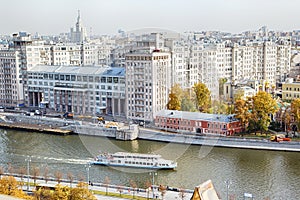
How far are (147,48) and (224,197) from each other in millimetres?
9179

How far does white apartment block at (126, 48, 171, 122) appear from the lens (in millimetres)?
16078

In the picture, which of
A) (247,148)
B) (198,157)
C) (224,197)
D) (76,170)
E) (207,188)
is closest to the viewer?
(207,188)

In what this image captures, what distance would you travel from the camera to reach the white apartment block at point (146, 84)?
16078 millimetres

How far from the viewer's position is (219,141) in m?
13.5

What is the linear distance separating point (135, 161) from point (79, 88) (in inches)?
271

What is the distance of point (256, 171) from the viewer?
36.1 ft

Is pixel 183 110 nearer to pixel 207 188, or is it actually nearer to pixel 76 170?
pixel 76 170

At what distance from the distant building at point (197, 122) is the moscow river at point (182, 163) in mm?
1126

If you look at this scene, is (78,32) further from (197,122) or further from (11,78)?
(197,122)

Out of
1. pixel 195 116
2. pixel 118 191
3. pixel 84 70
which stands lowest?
pixel 118 191

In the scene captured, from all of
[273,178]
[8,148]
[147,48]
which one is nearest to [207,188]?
[273,178]

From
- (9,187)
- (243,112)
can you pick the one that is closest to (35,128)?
(243,112)

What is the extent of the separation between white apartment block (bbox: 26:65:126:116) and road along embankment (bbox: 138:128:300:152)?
8.97 feet

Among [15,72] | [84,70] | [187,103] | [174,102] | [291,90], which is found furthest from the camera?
[15,72]
